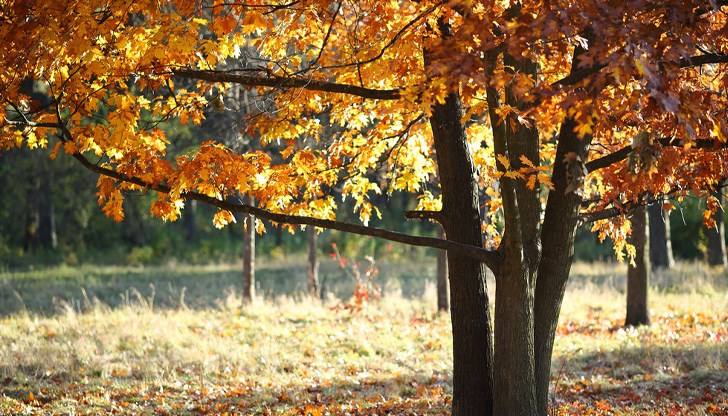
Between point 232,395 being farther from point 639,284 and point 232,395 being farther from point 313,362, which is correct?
point 639,284

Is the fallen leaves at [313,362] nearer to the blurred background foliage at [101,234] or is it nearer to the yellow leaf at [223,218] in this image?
the yellow leaf at [223,218]

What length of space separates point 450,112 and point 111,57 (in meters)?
2.89

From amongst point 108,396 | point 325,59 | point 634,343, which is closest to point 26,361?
point 108,396

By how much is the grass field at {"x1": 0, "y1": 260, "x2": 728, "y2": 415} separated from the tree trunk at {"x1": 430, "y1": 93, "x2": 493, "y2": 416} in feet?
3.33

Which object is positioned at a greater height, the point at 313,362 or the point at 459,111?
the point at 459,111

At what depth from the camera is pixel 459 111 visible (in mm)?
6688

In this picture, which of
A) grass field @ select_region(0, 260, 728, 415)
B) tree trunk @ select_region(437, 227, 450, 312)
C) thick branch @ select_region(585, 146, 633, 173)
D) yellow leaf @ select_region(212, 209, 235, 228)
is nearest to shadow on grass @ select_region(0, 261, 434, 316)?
grass field @ select_region(0, 260, 728, 415)

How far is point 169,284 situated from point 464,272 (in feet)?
Result: 35.8

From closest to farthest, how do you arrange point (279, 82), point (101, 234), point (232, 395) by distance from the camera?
point (279, 82) < point (232, 395) < point (101, 234)

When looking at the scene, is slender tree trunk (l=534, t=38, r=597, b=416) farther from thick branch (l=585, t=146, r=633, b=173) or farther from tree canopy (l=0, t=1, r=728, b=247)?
tree canopy (l=0, t=1, r=728, b=247)

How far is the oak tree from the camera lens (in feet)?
15.9

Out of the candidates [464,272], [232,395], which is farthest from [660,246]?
[464,272]

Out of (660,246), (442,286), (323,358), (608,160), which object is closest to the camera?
(608,160)

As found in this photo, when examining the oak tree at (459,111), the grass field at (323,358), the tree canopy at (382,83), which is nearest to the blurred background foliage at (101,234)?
the grass field at (323,358)
